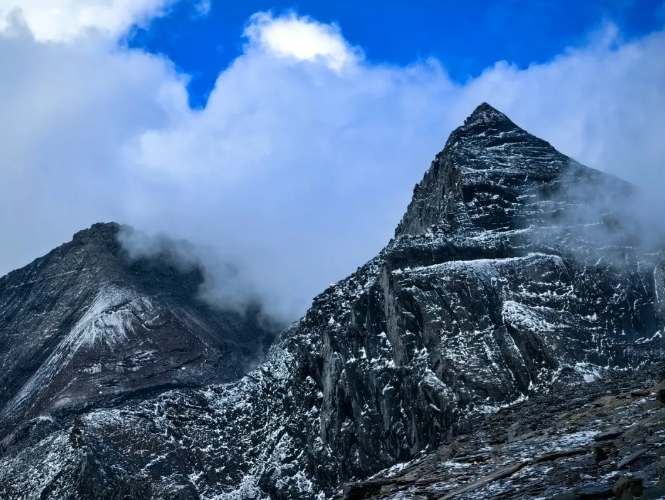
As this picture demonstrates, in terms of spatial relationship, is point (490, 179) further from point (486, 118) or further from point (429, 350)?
point (429, 350)

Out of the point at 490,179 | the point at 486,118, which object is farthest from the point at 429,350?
the point at 486,118

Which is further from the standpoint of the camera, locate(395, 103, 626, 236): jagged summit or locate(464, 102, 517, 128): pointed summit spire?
locate(464, 102, 517, 128): pointed summit spire

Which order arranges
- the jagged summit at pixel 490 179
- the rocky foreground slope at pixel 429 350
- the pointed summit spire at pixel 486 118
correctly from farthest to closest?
the pointed summit spire at pixel 486 118, the jagged summit at pixel 490 179, the rocky foreground slope at pixel 429 350

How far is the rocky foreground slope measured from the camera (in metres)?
109

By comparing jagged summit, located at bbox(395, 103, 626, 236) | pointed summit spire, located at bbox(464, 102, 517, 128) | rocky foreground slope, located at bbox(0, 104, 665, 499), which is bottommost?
rocky foreground slope, located at bbox(0, 104, 665, 499)

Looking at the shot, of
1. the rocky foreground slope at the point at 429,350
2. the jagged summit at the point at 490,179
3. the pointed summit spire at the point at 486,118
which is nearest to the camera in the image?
the rocky foreground slope at the point at 429,350

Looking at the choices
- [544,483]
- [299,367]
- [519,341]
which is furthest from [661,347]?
[544,483]

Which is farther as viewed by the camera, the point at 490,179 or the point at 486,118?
the point at 486,118

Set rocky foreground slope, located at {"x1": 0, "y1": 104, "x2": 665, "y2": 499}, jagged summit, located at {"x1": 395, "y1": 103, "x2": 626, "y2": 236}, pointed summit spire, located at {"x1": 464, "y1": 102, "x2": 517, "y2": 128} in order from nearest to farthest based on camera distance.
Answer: rocky foreground slope, located at {"x1": 0, "y1": 104, "x2": 665, "y2": 499} → jagged summit, located at {"x1": 395, "y1": 103, "x2": 626, "y2": 236} → pointed summit spire, located at {"x1": 464, "y1": 102, "x2": 517, "y2": 128}

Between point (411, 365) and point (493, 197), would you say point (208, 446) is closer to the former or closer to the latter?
point (411, 365)

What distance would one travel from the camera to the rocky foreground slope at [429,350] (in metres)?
109

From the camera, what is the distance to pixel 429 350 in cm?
11762

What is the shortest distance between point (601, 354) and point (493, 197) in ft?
138

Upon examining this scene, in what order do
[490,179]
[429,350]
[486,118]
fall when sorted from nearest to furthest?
[429,350]
[490,179]
[486,118]
